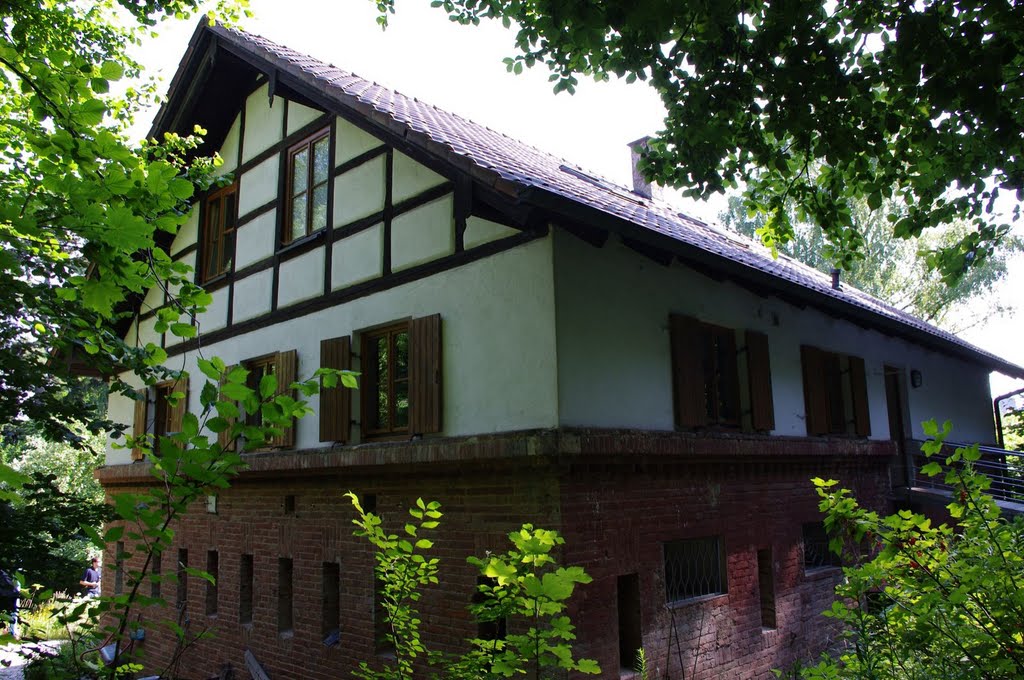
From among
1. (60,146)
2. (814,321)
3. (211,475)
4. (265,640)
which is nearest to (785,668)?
(814,321)

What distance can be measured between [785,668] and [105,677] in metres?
7.85

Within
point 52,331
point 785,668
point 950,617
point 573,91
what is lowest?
point 785,668

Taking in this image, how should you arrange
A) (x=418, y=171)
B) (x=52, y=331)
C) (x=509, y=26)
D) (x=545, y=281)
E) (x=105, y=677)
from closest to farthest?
1. (x=105, y=677)
2. (x=52, y=331)
3. (x=509, y=26)
4. (x=545, y=281)
5. (x=418, y=171)

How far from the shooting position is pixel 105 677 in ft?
9.29

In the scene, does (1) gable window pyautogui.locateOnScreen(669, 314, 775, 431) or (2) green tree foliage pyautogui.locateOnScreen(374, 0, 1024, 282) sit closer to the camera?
(2) green tree foliage pyautogui.locateOnScreen(374, 0, 1024, 282)

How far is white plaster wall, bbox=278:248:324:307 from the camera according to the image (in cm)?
937

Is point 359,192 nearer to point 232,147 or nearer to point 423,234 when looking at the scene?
point 423,234

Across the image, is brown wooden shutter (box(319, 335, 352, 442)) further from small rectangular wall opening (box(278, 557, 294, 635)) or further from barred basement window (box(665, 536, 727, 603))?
barred basement window (box(665, 536, 727, 603))

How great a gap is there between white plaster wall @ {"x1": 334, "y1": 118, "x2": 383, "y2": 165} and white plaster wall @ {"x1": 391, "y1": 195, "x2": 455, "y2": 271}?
1.20 m

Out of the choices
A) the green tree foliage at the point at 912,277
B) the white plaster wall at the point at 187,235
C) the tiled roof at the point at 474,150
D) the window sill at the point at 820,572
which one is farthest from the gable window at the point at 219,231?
the green tree foliage at the point at 912,277

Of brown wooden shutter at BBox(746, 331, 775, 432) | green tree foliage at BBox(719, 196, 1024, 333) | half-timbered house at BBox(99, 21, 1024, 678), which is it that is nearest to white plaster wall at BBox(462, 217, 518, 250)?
half-timbered house at BBox(99, 21, 1024, 678)

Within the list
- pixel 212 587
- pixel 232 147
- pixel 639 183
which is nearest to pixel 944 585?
pixel 212 587

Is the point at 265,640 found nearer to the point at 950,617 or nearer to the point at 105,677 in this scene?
the point at 105,677

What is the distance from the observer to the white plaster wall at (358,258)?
859 cm
